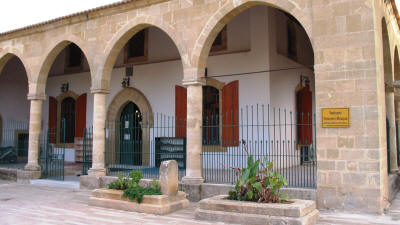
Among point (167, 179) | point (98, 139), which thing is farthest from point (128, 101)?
point (167, 179)

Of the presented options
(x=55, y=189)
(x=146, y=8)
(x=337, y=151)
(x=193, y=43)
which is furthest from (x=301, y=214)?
(x=55, y=189)

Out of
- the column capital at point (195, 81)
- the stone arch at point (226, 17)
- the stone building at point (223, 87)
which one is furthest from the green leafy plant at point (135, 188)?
the stone arch at point (226, 17)

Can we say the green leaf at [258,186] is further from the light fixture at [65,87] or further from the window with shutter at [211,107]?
the light fixture at [65,87]

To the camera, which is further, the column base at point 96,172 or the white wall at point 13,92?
the white wall at point 13,92

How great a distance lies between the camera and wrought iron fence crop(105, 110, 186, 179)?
10500mm

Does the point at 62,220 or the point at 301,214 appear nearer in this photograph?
the point at 301,214

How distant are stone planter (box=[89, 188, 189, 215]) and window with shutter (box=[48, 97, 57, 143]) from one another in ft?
24.9

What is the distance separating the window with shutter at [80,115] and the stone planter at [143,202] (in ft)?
20.8

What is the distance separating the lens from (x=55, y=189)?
9273 millimetres

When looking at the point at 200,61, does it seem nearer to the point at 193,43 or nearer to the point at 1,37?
the point at 193,43

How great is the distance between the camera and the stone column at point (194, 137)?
7.62 metres

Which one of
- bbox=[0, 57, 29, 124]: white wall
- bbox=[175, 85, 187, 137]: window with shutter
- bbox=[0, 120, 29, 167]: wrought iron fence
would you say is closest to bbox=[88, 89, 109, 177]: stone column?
bbox=[175, 85, 187, 137]: window with shutter

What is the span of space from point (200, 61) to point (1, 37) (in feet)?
23.7

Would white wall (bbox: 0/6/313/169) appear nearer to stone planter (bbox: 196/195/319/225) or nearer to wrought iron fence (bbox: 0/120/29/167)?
stone planter (bbox: 196/195/319/225)
